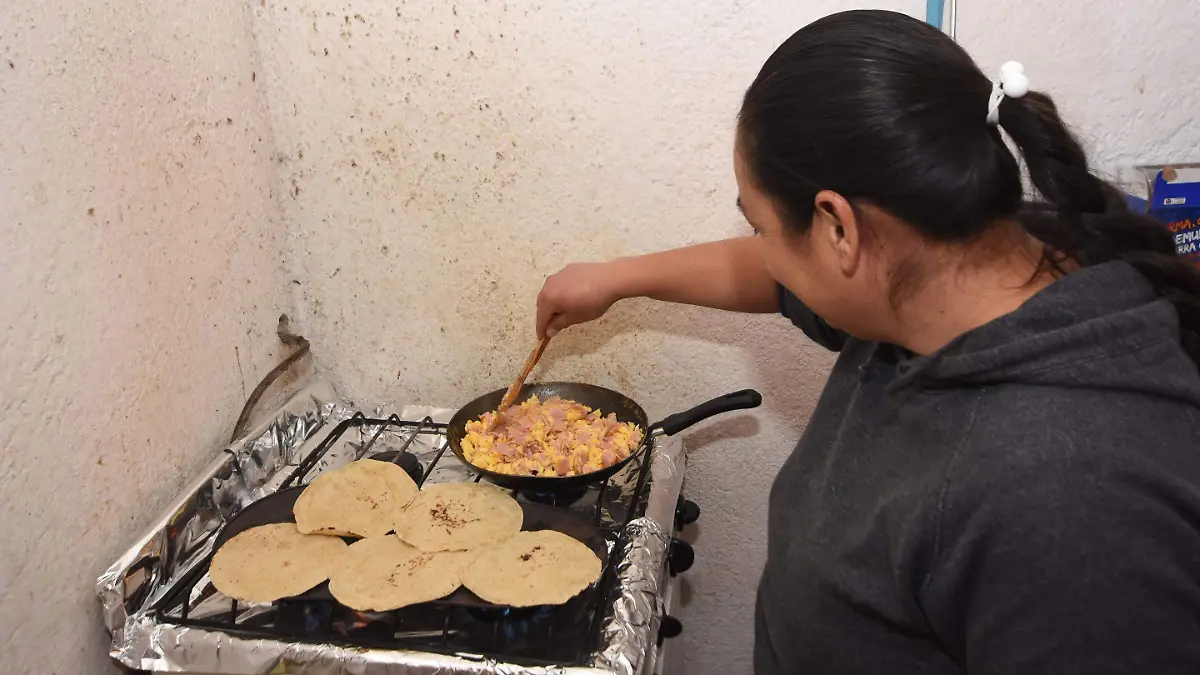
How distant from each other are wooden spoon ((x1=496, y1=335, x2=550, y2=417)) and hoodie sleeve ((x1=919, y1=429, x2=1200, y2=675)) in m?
0.79

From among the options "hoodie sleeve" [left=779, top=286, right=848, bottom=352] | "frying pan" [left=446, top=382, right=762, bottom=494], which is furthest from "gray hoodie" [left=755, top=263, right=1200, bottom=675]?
"frying pan" [left=446, top=382, right=762, bottom=494]

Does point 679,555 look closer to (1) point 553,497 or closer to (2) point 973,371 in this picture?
(1) point 553,497

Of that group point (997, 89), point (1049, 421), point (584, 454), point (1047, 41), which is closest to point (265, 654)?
point (584, 454)

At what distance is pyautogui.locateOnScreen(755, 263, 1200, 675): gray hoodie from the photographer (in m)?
0.60

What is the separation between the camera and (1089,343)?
65 centimetres

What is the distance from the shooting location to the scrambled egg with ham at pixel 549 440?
121 cm

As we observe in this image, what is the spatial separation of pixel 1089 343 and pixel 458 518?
0.79m

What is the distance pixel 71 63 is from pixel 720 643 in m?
1.42

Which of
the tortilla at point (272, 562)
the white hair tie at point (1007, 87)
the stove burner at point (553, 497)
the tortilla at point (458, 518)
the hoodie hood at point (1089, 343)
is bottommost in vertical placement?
the stove burner at point (553, 497)

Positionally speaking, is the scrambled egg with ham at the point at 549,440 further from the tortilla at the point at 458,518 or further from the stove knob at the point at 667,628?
the stove knob at the point at 667,628

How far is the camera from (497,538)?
108cm

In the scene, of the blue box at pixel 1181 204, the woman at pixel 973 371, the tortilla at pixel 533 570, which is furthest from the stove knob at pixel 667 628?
the blue box at pixel 1181 204

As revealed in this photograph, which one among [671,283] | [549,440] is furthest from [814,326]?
[549,440]

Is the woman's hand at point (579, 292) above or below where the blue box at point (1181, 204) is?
below
